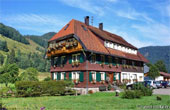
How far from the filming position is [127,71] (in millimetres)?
37594

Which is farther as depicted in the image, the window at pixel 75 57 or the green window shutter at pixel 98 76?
the green window shutter at pixel 98 76

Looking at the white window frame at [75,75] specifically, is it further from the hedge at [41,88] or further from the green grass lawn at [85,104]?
the green grass lawn at [85,104]

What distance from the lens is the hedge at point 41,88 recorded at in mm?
21734

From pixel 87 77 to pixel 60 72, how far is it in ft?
21.8

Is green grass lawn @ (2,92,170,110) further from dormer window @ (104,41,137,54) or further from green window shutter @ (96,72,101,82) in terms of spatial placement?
→ dormer window @ (104,41,137,54)

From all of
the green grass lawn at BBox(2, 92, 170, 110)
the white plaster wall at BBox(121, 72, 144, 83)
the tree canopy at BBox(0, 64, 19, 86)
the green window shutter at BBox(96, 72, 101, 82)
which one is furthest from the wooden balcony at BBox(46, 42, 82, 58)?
the green grass lawn at BBox(2, 92, 170, 110)

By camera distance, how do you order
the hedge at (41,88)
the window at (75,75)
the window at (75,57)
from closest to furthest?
the hedge at (41,88)
the window at (75,75)
the window at (75,57)

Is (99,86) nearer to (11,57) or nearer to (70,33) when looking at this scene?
(70,33)

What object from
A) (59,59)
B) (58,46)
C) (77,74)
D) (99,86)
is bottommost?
(99,86)

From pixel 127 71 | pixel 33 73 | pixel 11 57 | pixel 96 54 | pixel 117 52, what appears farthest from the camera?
pixel 11 57

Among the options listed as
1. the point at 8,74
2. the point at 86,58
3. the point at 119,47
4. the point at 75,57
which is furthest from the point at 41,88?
the point at 119,47

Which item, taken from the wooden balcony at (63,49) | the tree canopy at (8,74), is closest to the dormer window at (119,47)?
the wooden balcony at (63,49)

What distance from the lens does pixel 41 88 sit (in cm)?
2280

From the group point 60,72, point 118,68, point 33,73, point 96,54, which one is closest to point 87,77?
point 96,54
